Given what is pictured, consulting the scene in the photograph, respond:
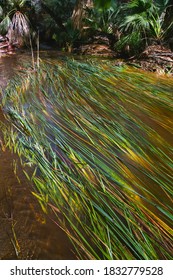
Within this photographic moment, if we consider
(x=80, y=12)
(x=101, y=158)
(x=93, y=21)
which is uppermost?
(x=80, y=12)

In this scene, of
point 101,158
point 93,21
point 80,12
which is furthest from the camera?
point 80,12

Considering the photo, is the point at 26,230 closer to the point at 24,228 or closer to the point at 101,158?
the point at 24,228

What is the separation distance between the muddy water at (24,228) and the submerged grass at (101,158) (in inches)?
2.6

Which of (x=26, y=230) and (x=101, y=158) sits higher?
(x=101, y=158)

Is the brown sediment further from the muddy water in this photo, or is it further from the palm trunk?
the palm trunk

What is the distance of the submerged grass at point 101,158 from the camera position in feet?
4.38

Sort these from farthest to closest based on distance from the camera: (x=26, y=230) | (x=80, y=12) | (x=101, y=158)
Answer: (x=80, y=12) → (x=101, y=158) → (x=26, y=230)

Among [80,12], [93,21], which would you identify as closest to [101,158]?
[93,21]

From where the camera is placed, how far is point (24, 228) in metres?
1.39

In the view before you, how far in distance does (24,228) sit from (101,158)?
0.92m

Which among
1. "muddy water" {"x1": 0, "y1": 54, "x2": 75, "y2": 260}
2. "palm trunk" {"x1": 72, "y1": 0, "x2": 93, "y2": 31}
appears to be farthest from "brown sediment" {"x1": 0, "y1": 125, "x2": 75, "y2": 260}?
"palm trunk" {"x1": 72, "y1": 0, "x2": 93, "y2": 31}

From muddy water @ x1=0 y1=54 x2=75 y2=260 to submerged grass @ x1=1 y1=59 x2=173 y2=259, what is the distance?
7 centimetres

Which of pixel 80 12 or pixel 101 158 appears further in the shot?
pixel 80 12
